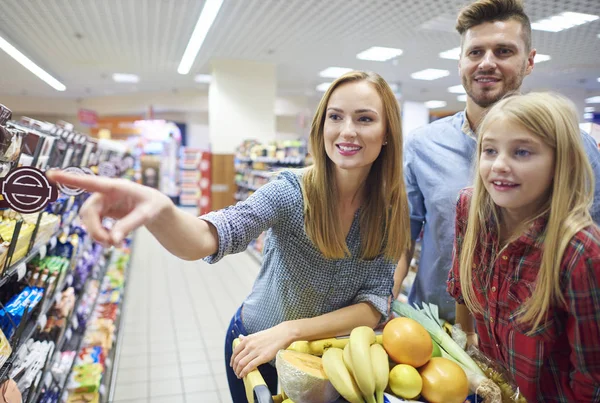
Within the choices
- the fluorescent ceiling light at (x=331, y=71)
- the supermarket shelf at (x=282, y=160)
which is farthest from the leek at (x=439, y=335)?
the fluorescent ceiling light at (x=331, y=71)

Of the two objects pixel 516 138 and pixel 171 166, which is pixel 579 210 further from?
pixel 171 166

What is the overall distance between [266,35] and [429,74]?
593 centimetres

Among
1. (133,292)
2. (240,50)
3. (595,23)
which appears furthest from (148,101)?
(595,23)

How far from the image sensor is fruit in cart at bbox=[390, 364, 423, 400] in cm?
96

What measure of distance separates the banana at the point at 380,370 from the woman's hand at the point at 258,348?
0.98ft

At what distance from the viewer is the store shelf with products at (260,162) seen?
7.41 metres

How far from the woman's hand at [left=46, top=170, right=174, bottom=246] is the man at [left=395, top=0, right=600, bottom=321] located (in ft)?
3.59

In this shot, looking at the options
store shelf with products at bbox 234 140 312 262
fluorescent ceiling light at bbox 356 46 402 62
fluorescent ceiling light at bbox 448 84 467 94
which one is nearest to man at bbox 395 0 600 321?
store shelf with products at bbox 234 140 312 262

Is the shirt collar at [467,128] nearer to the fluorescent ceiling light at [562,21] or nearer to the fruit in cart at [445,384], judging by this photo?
the fruit in cart at [445,384]

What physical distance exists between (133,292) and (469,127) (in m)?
5.40

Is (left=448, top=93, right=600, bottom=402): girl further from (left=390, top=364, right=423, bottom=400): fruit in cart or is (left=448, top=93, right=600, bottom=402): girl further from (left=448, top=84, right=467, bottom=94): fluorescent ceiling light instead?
(left=448, top=84, right=467, bottom=94): fluorescent ceiling light

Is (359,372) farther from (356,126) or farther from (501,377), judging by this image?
(356,126)

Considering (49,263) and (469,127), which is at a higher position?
(469,127)

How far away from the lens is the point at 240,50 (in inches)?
370
